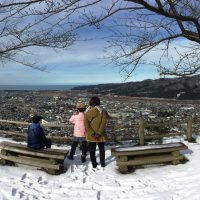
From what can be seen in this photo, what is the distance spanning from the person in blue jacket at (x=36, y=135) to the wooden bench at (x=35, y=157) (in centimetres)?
14

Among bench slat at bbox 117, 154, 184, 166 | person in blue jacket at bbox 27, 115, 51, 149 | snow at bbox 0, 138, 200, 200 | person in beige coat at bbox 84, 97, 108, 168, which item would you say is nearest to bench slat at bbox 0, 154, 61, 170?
snow at bbox 0, 138, 200, 200

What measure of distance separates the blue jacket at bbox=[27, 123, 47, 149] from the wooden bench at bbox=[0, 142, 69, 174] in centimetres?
13

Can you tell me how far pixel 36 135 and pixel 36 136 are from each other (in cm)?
3

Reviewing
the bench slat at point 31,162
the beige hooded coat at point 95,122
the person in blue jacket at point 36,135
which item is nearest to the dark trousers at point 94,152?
the beige hooded coat at point 95,122

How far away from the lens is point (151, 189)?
8.29m

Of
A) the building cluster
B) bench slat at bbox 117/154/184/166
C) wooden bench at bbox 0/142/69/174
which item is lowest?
the building cluster

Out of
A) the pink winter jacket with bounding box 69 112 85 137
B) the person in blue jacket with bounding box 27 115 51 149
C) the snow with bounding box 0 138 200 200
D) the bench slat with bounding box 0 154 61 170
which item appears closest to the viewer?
the snow with bounding box 0 138 200 200

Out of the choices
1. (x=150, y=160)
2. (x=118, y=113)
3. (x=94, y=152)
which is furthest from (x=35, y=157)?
(x=118, y=113)

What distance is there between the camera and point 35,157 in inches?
392

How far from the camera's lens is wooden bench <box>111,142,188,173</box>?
9570mm

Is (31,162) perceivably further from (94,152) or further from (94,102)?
(94,102)

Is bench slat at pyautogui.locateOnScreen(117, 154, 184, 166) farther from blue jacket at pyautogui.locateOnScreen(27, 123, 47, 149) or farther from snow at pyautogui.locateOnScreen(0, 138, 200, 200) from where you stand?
blue jacket at pyautogui.locateOnScreen(27, 123, 47, 149)

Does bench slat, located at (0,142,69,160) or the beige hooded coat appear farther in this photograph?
the beige hooded coat

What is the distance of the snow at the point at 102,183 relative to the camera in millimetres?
7922
